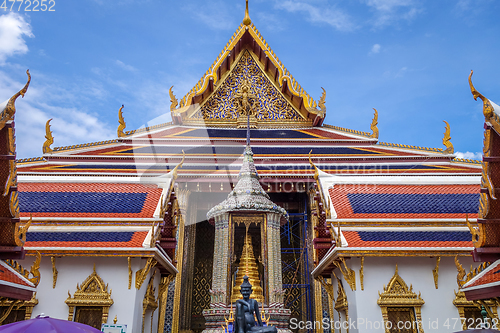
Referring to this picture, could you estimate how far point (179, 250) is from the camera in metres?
8.52

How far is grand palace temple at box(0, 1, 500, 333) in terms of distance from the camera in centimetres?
512

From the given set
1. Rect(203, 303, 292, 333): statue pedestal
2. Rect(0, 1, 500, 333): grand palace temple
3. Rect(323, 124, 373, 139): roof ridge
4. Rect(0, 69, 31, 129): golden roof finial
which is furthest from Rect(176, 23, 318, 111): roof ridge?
Rect(0, 69, 31, 129): golden roof finial

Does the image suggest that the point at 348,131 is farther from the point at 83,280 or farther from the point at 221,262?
the point at 83,280

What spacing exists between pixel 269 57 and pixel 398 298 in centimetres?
923

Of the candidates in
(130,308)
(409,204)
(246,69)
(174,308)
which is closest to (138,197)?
(130,308)

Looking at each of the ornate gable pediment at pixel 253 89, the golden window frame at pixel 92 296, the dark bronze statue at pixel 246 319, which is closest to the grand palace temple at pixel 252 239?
the golden window frame at pixel 92 296

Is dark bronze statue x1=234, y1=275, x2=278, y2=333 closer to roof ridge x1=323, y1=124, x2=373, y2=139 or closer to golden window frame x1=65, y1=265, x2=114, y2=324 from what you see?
golden window frame x1=65, y1=265, x2=114, y2=324

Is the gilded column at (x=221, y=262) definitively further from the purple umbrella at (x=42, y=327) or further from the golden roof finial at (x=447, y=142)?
the golden roof finial at (x=447, y=142)

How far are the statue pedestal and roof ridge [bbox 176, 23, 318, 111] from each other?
27.2ft

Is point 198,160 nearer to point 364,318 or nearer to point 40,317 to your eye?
point 364,318

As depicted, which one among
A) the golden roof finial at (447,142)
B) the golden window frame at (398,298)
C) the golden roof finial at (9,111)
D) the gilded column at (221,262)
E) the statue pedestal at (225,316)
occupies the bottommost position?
the statue pedestal at (225,316)

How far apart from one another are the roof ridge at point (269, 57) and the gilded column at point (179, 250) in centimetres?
417

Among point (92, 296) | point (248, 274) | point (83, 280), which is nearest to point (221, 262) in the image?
point (248, 274)

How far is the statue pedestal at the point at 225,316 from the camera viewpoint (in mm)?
4785
